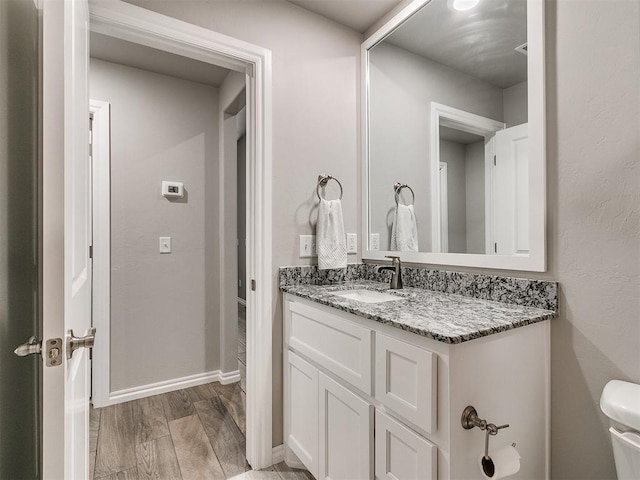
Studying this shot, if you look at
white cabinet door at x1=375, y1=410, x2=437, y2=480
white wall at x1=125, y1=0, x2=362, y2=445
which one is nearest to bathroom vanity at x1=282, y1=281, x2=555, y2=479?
white cabinet door at x1=375, y1=410, x2=437, y2=480

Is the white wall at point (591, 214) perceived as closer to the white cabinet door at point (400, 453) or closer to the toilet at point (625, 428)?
the toilet at point (625, 428)

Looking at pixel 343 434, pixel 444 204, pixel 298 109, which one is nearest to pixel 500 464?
pixel 343 434

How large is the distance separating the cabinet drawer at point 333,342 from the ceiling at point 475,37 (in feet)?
3.69

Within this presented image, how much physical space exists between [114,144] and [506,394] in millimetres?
2595

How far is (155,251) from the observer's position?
8.00 ft

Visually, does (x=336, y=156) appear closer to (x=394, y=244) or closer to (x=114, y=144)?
(x=394, y=244)

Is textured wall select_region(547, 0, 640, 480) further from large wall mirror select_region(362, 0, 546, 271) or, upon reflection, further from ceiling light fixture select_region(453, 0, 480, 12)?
ceiling light fixture select_region(453, 0, 480, 12)

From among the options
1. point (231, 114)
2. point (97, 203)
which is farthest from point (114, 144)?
point (231, 114)

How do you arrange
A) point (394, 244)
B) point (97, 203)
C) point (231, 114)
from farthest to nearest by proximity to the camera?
1. point (231, 114)
2. point (97, 203)
3. point (394, 244)

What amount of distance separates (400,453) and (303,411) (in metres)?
0.60

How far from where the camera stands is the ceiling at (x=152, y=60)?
2.07 metres

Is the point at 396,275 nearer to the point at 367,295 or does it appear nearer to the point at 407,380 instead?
the point at 367,295

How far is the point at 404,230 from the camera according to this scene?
5.95ft

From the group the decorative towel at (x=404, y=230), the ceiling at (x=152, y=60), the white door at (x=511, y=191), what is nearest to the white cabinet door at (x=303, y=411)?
the decorative towel at (x=404, y=230)
